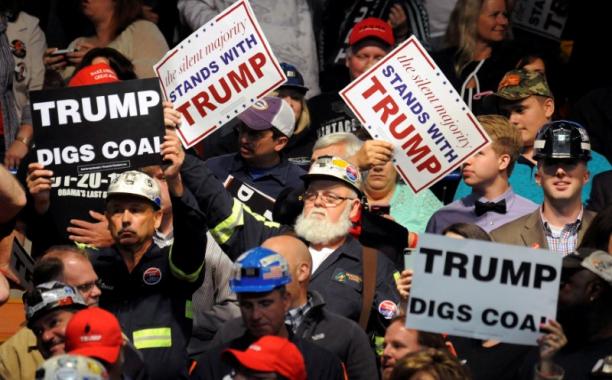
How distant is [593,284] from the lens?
7.99 meters

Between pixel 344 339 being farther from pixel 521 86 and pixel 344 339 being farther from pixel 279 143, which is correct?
pixel 521 86

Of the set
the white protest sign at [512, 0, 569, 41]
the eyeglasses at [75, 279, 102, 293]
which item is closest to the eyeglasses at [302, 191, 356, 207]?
the eyeglasses at [75, 279, 102, 293]

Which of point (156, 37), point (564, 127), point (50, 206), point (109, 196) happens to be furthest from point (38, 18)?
point (564, 127)

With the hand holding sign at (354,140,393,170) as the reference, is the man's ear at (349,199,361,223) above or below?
below

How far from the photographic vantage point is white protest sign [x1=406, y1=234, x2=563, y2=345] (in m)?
7.76

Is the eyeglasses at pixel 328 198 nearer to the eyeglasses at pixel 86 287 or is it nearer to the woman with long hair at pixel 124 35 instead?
the eyeglasses at pixel 86 287

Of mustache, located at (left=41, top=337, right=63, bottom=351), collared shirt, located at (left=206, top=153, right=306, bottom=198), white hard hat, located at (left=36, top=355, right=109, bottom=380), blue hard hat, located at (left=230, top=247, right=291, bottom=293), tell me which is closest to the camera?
white hard hat, located at (left=36, top=355, right=109, bottom=380)

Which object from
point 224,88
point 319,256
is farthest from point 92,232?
point 319,256

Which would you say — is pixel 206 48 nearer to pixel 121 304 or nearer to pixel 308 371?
pixel 121 304

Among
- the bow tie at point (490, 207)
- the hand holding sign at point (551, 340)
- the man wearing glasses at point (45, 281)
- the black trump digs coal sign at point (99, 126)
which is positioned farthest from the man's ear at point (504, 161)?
the hand holding sign at point (551, 340)

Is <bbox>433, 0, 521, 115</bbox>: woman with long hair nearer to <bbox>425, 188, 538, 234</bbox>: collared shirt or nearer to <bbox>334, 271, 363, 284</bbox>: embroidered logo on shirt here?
<bbox>425, 188, 538, 234</bbox>: collared shirt

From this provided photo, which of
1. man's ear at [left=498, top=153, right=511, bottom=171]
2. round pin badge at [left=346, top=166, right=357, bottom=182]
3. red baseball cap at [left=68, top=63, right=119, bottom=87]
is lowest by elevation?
man's ear at [left=498, top=153, right=511, bottom=171]

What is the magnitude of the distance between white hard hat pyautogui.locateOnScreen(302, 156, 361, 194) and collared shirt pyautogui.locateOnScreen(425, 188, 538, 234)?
2.35ft

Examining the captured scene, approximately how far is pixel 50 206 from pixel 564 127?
3216mm
